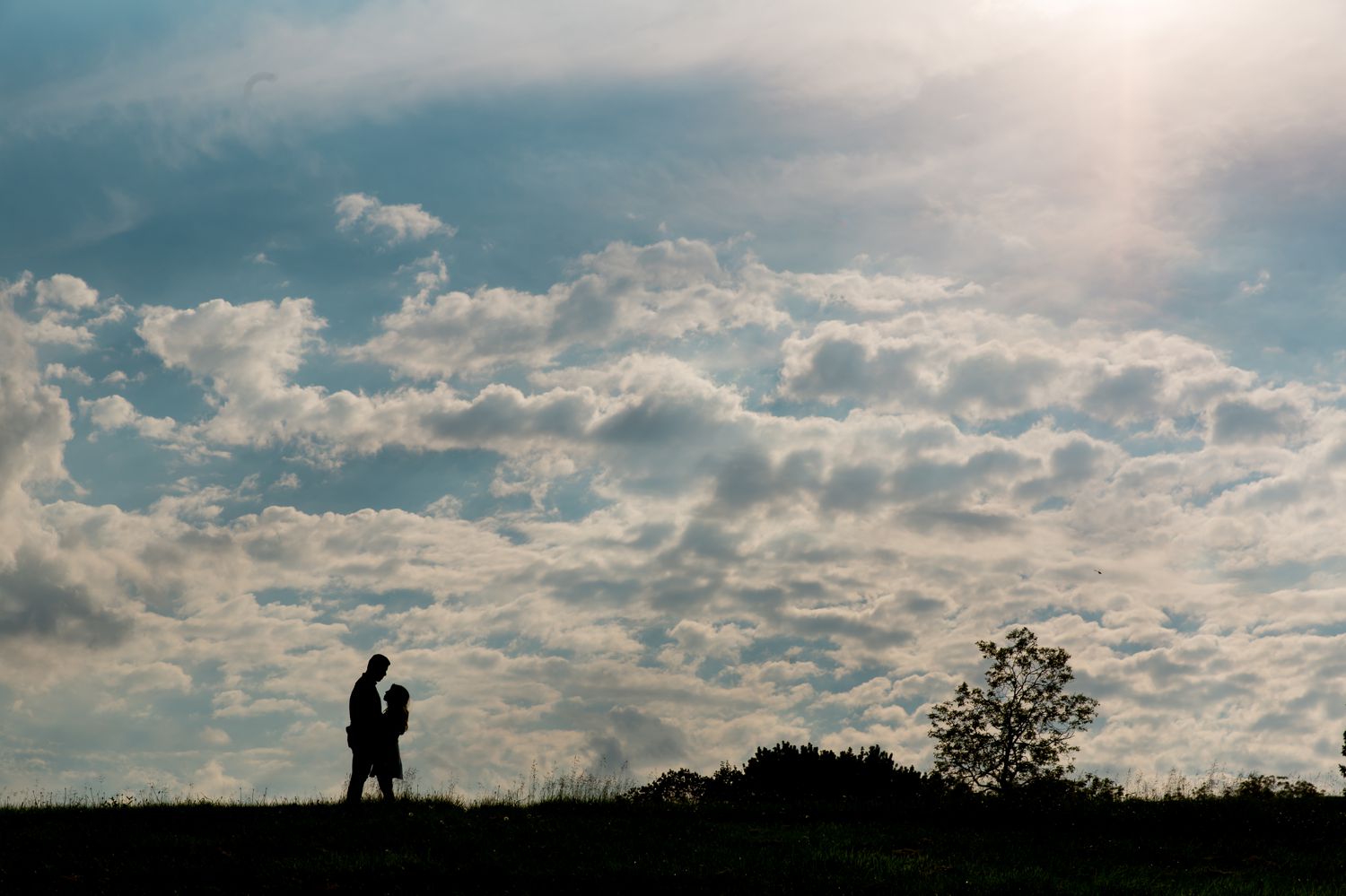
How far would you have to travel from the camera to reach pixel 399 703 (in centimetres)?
2353

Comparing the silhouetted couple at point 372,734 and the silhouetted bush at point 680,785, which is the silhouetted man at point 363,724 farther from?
the silhouetted bush at point 680,785

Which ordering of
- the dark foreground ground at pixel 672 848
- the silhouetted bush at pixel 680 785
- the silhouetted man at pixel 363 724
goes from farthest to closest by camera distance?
the silhouetted bush at pixel 680 785, the silhouetted man at pixel 363 724, the dark foreground ground at pixel 672 848

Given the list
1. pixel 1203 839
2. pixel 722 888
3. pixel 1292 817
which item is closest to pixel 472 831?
pixel 722 888

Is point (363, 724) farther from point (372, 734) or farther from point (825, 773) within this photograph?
point (825, 773)

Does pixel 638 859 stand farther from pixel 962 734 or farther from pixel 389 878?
pixel 962 734

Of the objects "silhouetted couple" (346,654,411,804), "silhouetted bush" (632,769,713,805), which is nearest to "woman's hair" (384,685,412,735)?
"silhouetted couple" (346,654,411,804)

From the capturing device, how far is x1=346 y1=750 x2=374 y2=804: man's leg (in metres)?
23.2

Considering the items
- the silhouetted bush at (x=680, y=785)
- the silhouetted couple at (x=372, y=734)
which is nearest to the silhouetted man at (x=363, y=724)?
the silhouetted couple at (x=372, y=734)

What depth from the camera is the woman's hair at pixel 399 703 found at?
76.8 feet

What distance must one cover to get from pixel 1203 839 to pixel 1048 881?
20.9 feet

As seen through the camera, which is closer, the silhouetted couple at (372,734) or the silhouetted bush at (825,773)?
the silhouetted couple at (372,734)

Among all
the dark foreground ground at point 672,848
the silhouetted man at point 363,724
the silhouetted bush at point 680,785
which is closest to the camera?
the dark foreground ground at point 672,848

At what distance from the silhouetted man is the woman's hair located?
11.3 inches

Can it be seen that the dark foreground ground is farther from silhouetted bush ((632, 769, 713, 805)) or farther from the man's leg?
silhouetted bush ((632, 769, 713, 805))
